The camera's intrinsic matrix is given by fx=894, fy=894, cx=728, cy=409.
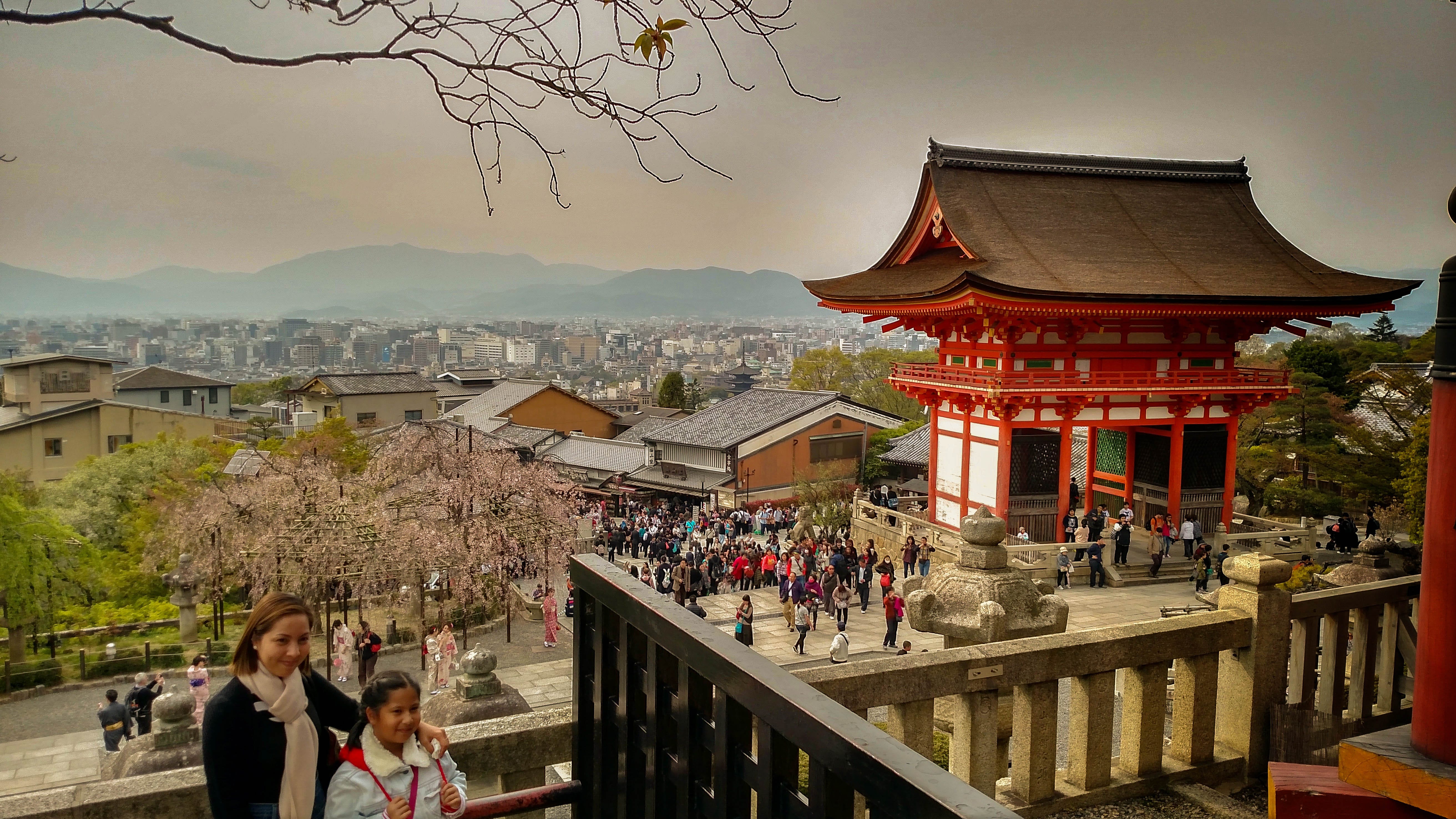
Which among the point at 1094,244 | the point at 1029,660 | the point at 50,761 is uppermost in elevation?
the point at 1094,244

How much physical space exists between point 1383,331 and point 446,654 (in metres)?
48.4

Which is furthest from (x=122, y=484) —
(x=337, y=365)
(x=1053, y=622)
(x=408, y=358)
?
(x=408, y=358)

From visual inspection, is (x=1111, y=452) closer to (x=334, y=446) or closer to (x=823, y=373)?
(x=334, y=446)

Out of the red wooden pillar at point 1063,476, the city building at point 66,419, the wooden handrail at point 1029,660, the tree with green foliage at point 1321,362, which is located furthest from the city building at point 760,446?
the wooden handrail at point 1029,660

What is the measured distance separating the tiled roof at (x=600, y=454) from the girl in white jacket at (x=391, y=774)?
3375 centimetres

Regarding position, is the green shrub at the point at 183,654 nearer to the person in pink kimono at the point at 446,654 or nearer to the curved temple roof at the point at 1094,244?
the person in pink kimono at the point at 446,654

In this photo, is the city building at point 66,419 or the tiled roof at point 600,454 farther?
the tiled roof at point 600,454

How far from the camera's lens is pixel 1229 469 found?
61.3 ft

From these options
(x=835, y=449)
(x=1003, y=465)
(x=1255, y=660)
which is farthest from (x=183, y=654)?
(x=835, y=449)

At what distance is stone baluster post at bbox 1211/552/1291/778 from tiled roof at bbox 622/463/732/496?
29031 millimetres

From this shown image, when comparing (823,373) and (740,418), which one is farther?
(823,373)

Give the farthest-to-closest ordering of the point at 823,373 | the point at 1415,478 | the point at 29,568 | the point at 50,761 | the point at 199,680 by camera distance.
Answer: the point at 823,373, the point at 29,568, the point at 1415,478, the point at 50,761, the point at 199,680

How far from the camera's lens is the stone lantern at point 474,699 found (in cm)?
356

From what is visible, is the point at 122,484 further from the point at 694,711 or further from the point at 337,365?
the point at 337,365
